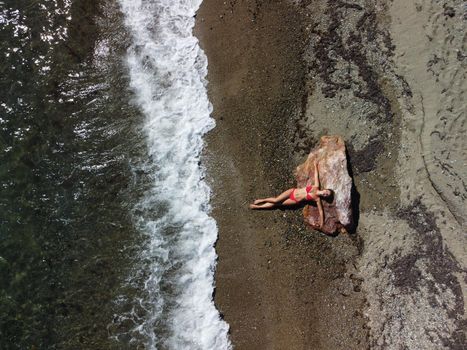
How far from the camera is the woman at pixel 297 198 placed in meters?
9.40

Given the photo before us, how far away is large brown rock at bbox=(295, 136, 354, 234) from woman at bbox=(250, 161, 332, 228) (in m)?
0.17

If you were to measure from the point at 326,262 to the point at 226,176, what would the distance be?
121 inches

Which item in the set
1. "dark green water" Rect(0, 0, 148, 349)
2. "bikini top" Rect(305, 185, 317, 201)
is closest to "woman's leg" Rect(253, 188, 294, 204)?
"bikini top" Rect(305, 185, 317, 201)

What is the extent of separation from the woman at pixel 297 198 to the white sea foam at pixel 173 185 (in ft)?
4.31

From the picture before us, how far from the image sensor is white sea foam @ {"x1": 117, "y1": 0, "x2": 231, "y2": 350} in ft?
32.1

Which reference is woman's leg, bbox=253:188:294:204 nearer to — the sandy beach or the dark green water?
the sandy beach

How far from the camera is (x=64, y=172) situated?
1050 centimetres

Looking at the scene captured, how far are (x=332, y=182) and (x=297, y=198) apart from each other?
870 millimetres

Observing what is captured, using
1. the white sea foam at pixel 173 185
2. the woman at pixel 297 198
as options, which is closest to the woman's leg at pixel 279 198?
the woman at pixel 297 198

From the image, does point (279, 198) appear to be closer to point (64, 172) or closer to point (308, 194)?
point (308, 194)

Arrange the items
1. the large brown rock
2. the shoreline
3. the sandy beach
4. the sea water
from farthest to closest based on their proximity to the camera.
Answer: the sea water → the shoreline → the large brown rock → the sandy beach

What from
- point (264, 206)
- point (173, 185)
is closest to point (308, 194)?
point (264, 206)

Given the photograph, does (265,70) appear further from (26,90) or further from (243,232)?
(26,90)

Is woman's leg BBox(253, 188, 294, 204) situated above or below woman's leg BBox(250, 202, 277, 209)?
above
